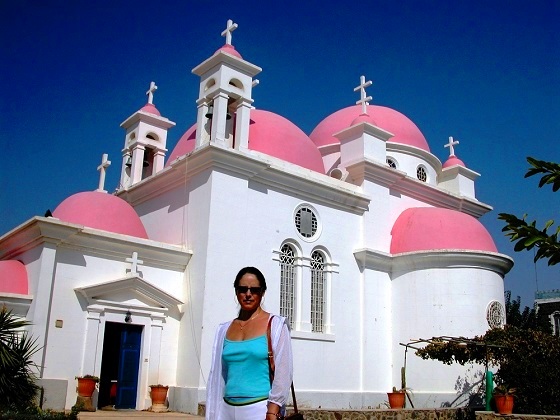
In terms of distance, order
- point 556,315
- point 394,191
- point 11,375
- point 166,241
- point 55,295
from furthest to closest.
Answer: point 556,315 < point 394,191 < point 166,241 < point 55,295 < point 11,375

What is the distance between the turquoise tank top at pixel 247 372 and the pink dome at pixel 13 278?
1004cm

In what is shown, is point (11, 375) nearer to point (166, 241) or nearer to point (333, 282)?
point (166, 241)

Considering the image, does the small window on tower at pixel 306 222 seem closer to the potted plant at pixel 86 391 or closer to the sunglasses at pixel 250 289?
the potted plant at pixel 86 391

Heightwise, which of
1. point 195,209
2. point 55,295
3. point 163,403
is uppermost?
point 195,209

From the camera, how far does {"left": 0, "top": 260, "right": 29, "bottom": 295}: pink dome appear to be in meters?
12.2

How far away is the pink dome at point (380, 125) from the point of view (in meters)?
20.9

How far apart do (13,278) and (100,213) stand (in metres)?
2.59

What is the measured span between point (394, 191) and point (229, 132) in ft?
18.5

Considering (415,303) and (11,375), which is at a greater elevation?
(415,303)

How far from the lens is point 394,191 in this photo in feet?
60.1

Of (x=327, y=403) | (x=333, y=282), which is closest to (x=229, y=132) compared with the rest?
(x=333, y=282)

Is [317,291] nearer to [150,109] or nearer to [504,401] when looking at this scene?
[504,401]

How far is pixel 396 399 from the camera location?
1499 cm

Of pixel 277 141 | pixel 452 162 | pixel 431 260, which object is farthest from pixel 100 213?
pixel 452 162
